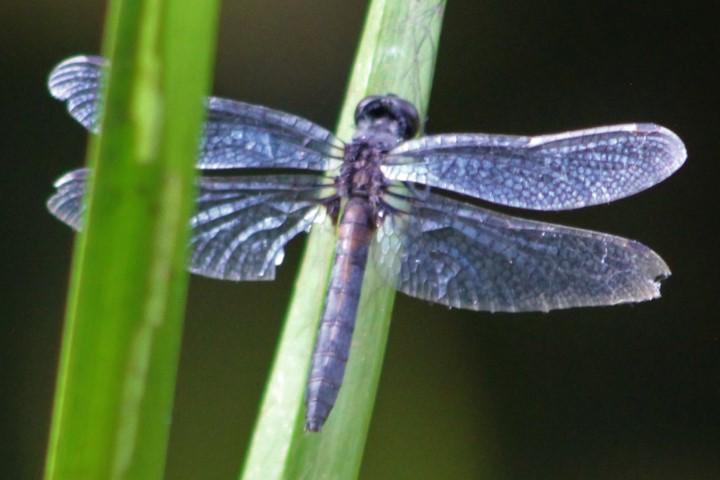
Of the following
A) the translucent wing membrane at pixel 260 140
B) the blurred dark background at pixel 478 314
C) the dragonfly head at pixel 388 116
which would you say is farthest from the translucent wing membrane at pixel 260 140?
the blurred dark background at pixel 478 314

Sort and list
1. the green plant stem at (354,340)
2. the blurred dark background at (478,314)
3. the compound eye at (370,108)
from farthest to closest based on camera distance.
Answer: the blurred dark background at (478,314)
the compound eye at (370,108)
the green plant stem at (354,340)

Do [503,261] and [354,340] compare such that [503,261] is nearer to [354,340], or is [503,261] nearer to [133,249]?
[354,340]

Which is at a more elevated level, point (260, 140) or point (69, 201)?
point (260, 140)

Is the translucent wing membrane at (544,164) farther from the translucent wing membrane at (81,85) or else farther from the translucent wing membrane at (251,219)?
the translucent wing membrane at (81,85)

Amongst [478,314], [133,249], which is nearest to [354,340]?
[133,249]

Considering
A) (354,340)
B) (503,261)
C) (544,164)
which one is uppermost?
(544,164)

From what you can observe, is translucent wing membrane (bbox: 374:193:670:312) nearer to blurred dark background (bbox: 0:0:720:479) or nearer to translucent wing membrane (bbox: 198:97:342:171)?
translucent wing membrane (bbox: 198:97:342:171)

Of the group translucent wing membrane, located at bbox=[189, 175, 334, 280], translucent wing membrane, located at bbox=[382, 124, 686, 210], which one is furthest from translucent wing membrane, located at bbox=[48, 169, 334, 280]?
translucent wing membrane, located at bbox=[382, 124, 686, 210]
